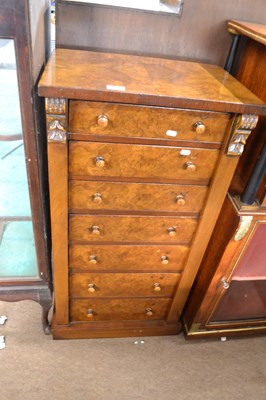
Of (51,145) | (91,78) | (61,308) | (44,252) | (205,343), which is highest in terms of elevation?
(91,78)

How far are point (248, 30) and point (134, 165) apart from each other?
24.3 inches

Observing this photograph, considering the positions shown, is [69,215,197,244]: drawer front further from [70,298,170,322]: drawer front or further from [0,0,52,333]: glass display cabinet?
[70,298,170,322]: drawer front

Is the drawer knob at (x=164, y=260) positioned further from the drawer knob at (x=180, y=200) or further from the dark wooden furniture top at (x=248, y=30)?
the dark wooden furniture top at (x=248, y=30)

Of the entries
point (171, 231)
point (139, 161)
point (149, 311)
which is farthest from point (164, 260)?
point (139, 161)

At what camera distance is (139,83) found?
101 centimetres

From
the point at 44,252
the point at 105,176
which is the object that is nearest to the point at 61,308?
the point at 44,252

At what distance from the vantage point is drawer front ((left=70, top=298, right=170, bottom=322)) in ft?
5.16

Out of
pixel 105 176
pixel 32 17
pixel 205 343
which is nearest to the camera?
pixel 32 17

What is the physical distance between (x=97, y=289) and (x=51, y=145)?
77 cm

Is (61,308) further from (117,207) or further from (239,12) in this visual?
(239,12)

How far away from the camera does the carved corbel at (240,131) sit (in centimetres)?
102

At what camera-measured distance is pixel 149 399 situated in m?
1.52

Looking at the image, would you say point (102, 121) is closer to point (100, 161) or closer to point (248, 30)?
point (100, 161)

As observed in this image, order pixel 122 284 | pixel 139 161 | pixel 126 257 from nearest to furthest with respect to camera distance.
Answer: pixel 139 161, pixel 126 257, pixel 122 284
